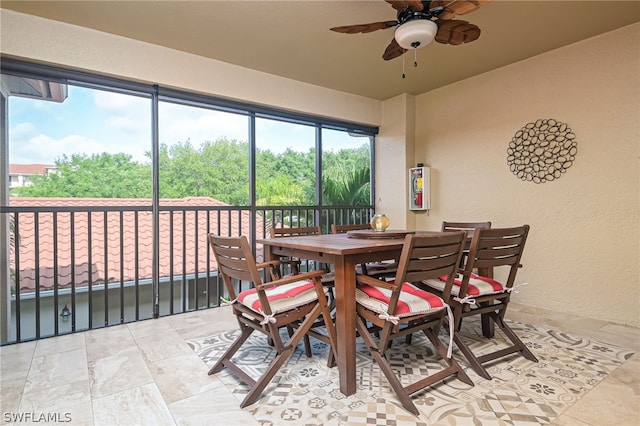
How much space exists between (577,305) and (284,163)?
345 cm

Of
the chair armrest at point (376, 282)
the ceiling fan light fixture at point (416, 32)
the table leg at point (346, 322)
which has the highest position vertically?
the ceiling fan light fixture at point (416, 32)

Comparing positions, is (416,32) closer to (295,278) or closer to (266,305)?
(295,278)

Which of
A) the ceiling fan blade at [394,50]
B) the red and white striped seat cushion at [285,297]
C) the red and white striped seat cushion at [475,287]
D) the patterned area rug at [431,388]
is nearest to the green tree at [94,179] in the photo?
the patterned area rug at [431,388]

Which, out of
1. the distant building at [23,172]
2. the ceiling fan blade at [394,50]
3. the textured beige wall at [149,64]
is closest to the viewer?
the ceiling fan blade at [394,50]

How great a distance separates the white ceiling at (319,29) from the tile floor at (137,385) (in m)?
2.55

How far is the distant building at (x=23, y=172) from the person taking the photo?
2733 mm

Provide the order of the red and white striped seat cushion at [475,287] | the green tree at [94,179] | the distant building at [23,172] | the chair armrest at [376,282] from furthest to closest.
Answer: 1. the green tree at [94,179]
2. the distant building at [23,172]
3. the red and white striped seat cushion at [475,287]
4. the chair armrest at [376,282]

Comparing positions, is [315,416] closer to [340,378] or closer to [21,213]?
[340,378]

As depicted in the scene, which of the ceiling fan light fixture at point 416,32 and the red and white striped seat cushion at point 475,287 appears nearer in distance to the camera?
the ceiling fan light fixture at point 416,32

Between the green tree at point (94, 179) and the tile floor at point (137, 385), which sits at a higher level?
the green tree at point (94, 179)

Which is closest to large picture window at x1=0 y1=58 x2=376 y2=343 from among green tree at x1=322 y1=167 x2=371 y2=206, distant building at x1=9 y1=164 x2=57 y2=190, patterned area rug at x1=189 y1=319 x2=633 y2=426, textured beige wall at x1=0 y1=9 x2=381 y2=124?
distant building at x1=9 y1=164 x2=57 y2=190

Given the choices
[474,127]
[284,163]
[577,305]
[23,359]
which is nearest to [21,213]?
[23,359]

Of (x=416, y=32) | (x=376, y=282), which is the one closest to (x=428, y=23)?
(x=416, y=32)

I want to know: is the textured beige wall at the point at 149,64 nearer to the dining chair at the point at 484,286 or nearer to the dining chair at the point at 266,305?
the dining chair at the point at 266,305
